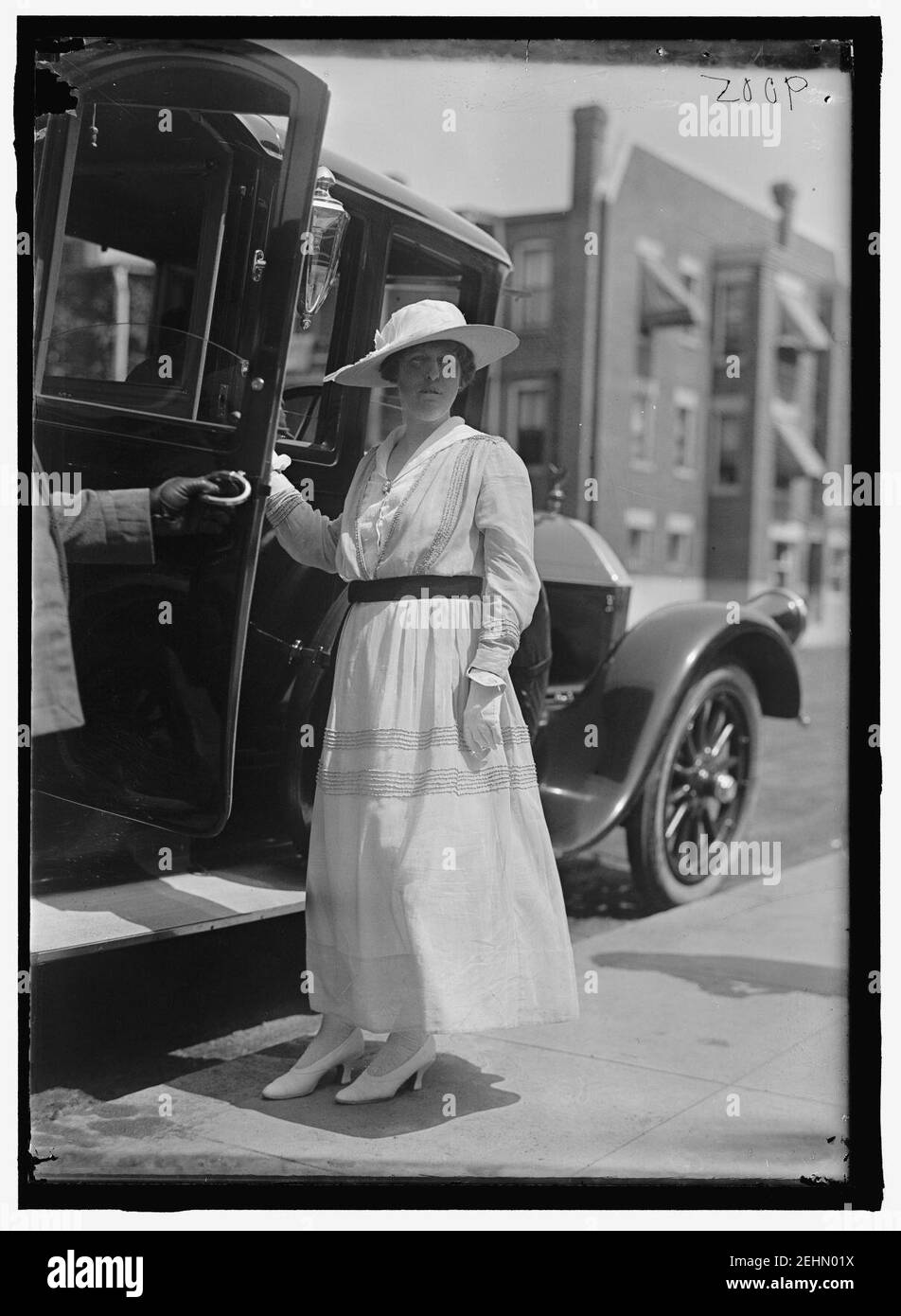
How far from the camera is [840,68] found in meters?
3.56

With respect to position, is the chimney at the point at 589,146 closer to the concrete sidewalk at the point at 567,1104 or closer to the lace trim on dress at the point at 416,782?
the lace trim on dress at the point at 416,782

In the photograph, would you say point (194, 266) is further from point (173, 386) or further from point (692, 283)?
point (692, 283)

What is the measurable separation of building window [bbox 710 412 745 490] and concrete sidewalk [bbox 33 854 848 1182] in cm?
132

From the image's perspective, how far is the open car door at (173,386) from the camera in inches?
133

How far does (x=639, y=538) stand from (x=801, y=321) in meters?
1.02

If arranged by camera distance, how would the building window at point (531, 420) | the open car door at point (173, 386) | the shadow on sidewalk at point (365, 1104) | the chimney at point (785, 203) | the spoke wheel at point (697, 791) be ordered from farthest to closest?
the spoke wheel at point (697, 791)
the building window at point (531, 420)
the chimney at point (785, 203)
the shadow on sidewalk at point (365, 1104)
the open car door at point (173, 386)

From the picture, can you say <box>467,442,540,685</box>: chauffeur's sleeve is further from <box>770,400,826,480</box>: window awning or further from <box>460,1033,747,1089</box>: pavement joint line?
<box>460,1033,747,1089</box>: pavement joint line

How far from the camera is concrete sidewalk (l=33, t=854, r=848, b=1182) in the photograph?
11.2 ft

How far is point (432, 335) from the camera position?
346 cm

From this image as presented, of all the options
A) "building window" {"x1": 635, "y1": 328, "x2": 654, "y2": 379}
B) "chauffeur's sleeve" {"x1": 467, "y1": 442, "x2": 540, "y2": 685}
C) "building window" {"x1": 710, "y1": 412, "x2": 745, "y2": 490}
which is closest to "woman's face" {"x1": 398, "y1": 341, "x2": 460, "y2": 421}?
"chauffeur's sleeve" {"x1": 467, "y1": 442, "x2": 540, "y2": 685}

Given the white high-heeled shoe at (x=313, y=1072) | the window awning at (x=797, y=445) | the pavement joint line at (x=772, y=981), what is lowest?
the white high-heeled shoe at (x=313, y=1072)

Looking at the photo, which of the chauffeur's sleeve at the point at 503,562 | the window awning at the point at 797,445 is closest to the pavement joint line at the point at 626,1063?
the chauffeur's sleeve at the point at 503,562

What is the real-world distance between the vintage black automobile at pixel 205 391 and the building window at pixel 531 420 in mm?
115

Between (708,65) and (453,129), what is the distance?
66cm
